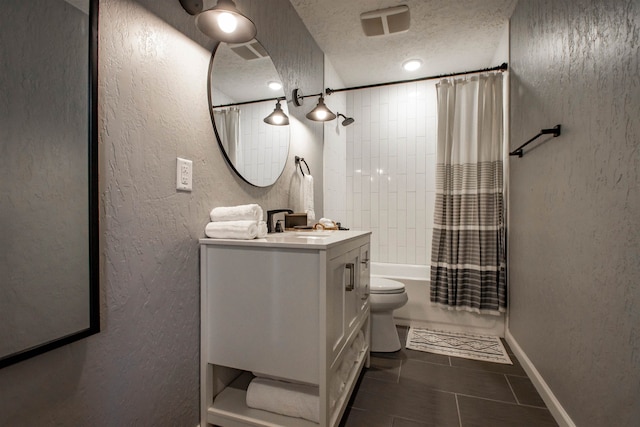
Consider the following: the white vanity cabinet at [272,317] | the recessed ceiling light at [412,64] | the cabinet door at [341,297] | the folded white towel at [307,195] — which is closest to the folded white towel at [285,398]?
the white vanity cabinet at [272,317]

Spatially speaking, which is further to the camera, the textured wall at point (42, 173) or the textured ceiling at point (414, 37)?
the textured ceiling at point (414, 37)

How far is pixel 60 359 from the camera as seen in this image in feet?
2.66

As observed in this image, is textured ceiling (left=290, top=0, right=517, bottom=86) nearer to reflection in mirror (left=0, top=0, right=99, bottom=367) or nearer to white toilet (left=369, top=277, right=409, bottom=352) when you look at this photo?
reflection in mirror (left=0, top=0, right=99, bottom=367)

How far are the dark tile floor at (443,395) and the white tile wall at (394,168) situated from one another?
4.36 ft

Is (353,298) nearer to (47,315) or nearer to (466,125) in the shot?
(47,315)

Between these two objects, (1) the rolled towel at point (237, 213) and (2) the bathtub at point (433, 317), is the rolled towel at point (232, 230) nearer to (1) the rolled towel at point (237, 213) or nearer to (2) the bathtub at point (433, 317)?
(1) the rolled towel at point (237, 213)

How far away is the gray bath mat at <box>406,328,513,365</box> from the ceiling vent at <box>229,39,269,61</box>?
2.20m

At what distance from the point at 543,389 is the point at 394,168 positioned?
223 centimetres

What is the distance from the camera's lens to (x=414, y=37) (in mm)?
2457

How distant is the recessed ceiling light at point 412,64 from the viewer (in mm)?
2844

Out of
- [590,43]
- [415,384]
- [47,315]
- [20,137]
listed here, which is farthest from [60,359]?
[590,43]

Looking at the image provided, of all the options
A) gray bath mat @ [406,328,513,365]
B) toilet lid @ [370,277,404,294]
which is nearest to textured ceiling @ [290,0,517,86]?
toilet lid @ [370,277,404,294]

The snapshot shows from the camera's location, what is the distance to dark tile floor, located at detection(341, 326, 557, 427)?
1459 mm

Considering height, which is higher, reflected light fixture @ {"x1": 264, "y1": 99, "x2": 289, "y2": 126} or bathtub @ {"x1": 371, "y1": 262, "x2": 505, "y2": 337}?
reflected light fixture @ {"x1": 264, "y1": 99, "x2": 289, "y2": 126}
